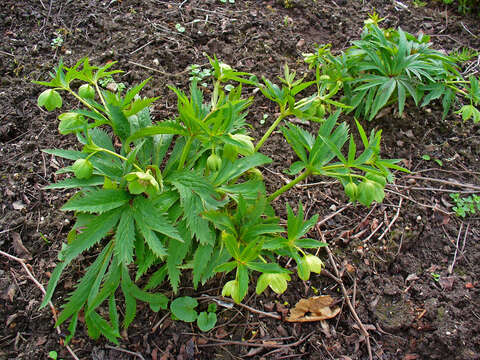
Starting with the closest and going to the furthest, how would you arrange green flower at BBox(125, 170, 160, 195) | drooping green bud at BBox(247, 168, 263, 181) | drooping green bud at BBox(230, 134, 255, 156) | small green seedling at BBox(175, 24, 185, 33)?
green flower at BBox(125, 170, 160, 195) → drooping green bud at BBox(230, 134, 255, 156) → drooping green bud at BBox(247, 168, 263, 181) → small green seedling at BBox(175, 24, 185, 33)

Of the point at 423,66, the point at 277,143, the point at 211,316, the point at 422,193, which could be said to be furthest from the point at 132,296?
the point at 423,66

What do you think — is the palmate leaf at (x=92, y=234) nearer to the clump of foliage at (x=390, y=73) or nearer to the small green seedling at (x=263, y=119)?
the small green seedling at (x=263, y=119)

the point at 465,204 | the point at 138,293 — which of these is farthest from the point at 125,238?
the point at 465,204

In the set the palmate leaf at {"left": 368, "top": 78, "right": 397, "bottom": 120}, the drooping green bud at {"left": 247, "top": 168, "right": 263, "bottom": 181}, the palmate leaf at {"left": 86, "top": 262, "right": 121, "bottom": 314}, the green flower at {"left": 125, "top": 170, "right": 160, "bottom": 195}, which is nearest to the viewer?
the green flower at {"left": 125, "top": 170, "right": 160, "bottom": 195}

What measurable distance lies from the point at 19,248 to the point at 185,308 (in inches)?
34.1

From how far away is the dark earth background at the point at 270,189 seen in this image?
170cm

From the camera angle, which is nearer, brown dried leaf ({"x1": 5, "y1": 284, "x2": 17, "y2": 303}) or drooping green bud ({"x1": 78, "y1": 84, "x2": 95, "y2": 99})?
drooping green bud ({"x1": 78, "y1": 84, "x2": 95, "y2": 99})

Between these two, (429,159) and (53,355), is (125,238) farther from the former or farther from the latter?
(429,159)

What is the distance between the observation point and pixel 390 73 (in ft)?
8.07

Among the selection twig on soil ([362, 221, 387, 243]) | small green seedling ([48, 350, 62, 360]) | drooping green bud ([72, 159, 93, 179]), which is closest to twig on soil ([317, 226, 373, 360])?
twig on soil ([362, 221, 387, 243])

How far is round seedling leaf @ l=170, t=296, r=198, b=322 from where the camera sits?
1.66 metres

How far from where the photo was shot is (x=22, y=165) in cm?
211

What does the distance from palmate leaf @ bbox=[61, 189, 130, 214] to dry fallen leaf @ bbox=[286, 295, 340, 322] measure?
35.8 inches

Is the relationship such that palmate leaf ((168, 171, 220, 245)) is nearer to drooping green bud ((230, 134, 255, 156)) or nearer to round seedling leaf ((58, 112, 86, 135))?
drooping green bud ((230, 134, 255, 156))
